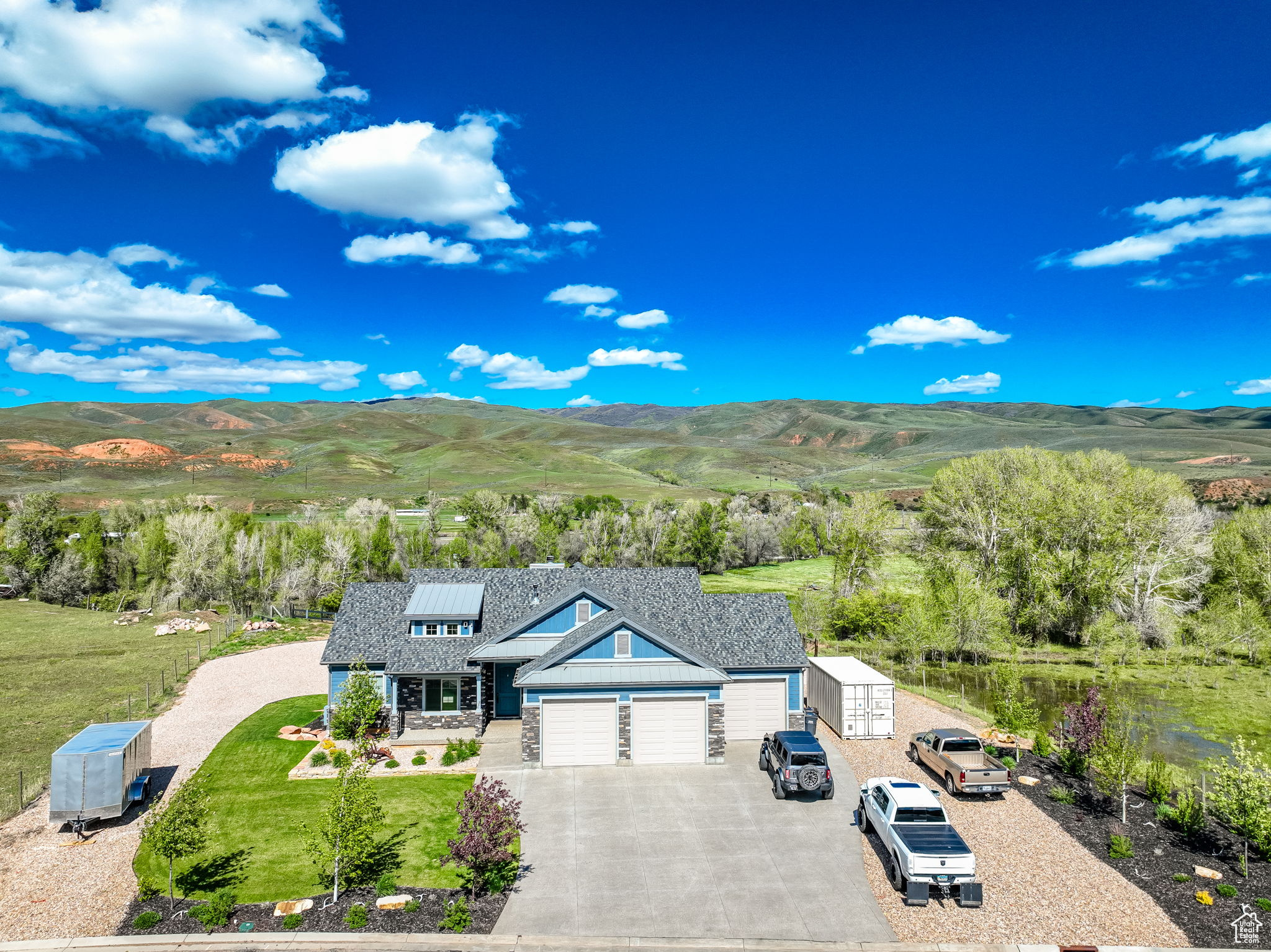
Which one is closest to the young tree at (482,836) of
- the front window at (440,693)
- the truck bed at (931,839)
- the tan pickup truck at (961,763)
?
the truck bed at (931,839)


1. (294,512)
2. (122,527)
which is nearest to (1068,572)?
(122,527)

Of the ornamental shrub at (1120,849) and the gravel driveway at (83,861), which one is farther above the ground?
the gravel driveway at (83,861)

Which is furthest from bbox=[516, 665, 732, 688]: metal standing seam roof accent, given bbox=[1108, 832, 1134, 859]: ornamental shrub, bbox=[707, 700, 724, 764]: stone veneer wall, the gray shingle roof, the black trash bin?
bbox=[1108, 832, 1134, 859]: ornamental shrub

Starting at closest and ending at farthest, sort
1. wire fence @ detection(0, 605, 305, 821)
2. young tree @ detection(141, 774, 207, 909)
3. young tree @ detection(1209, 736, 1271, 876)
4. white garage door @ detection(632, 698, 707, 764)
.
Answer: young tree @ detection(141, 774, 207, 909)
young tree @ detection(1209, 736, 1271, 876)
wire fence @ detection(0, 605, 305, 821)
white garage door @ detection(632, 698, 707, 764)

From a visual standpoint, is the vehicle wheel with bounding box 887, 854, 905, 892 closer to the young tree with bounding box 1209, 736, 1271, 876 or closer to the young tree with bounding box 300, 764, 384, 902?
the young tree with bounding box 1209, 736, 1271, 876

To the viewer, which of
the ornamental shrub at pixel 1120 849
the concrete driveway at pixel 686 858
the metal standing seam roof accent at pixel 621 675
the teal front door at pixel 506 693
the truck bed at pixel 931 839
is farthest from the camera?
the teal front door at pixel 506 693

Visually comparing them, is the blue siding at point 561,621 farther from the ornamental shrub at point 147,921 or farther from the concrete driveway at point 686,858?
the ornamental shrub at point 147,921
